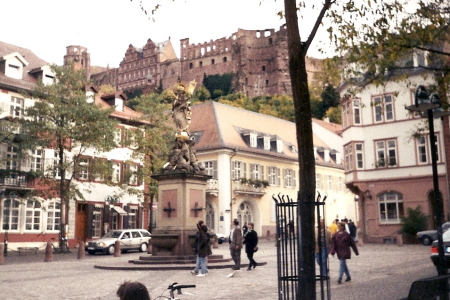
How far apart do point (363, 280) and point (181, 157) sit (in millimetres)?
9333

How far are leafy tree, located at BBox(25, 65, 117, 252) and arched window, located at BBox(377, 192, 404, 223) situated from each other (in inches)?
756

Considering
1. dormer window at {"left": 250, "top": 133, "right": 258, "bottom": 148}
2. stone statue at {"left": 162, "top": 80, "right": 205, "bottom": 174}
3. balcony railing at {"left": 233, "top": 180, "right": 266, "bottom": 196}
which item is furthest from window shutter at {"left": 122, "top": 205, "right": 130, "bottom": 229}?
stone statue at {"left": 162, "top": 80, "right": 205, "bottom": 174}

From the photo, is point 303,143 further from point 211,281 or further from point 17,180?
point 17,180

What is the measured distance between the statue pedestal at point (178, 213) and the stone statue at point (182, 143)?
379 mm

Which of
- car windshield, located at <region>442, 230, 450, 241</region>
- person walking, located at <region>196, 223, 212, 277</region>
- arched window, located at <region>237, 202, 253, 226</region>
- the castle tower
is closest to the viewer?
car windshield, located at <region>442, 230, 450, 241</region>

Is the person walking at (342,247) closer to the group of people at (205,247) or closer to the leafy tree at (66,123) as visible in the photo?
the group of people at (205,247)

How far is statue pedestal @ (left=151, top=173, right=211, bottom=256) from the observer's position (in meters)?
20.8

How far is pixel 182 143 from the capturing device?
72.6 ft

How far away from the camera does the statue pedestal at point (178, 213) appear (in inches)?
818

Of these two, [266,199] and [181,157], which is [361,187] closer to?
[266,199]

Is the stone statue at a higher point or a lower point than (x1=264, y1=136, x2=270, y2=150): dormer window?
lower

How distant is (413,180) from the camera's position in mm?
37250

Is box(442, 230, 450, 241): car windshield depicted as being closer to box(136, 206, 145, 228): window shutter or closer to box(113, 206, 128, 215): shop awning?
box(113, 206, 128, 215): shop awning

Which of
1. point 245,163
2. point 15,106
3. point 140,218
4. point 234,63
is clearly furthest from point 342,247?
point 234,63
